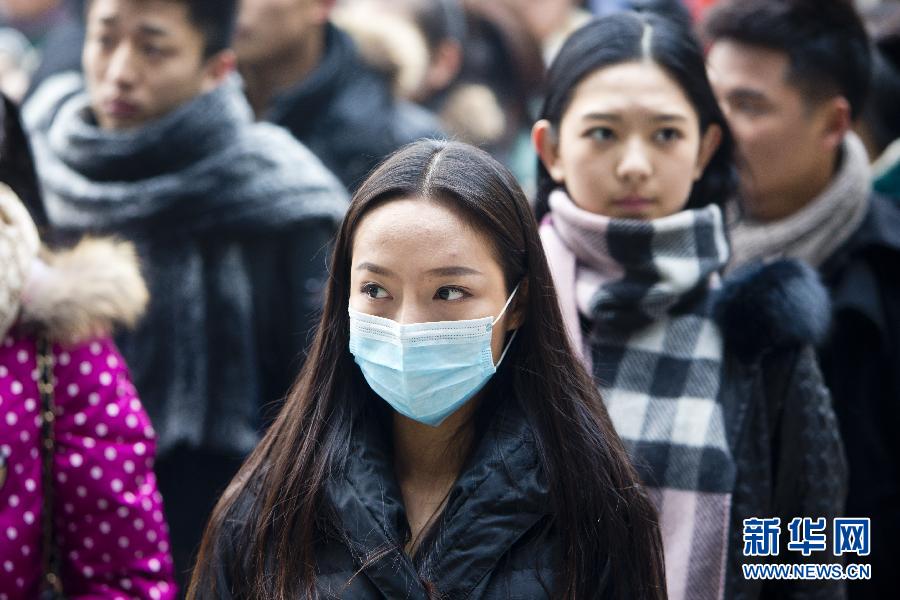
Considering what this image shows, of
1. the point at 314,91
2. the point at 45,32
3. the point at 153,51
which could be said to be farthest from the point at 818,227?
the point at 45,32

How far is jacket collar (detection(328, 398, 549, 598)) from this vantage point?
2.32 metres

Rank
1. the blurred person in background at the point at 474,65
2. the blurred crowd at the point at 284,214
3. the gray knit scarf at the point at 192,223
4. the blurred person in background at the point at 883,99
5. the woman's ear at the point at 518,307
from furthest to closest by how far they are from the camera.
→ the blurred person in background at the point at 474,65
the blurred person in background at the point at 883,99
the gray knit scarf at the point at 192,223
the blurred crowd at the point at 284,214
the woman's ear at the point at 518,307

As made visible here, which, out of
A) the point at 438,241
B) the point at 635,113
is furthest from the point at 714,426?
the point at 438,241

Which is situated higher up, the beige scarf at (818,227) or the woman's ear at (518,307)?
the woman's ear at (518,307)

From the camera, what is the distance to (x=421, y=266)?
2375mm

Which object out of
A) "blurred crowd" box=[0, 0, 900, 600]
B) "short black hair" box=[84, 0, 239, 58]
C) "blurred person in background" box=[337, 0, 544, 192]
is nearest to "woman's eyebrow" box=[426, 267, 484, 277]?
"blurred crowd" box=[0, 0, 900, 600]

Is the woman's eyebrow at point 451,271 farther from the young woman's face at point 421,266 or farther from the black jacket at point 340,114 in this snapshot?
the black jacket at point 340,114

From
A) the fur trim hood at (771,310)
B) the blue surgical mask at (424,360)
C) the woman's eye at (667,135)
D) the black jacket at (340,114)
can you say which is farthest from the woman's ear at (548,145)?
the black jacket at (340,114)

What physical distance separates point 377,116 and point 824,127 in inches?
75.7

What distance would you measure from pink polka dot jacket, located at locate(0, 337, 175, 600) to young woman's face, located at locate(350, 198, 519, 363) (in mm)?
738

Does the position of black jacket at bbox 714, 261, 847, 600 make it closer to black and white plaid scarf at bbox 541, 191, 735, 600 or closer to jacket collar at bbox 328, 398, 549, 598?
black and white plaid scarf at bbox 541, 191, 735, 600

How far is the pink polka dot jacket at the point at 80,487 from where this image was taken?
267cm

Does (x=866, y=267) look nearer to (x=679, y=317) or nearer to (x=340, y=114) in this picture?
(x=679, y=317)

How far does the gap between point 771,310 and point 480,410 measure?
2.93 ft
